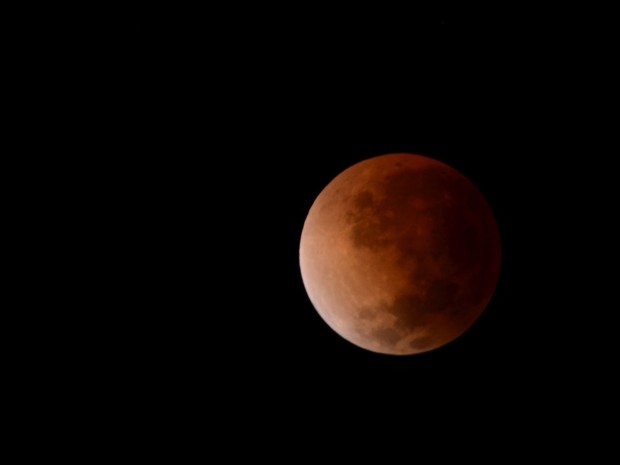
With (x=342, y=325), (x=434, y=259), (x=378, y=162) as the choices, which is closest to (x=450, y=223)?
(x=434, y=259)

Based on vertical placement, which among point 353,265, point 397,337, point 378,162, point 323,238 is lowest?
point 397,337

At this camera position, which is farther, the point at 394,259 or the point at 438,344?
the point at 438,344

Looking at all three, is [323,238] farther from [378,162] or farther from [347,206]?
[378,162]

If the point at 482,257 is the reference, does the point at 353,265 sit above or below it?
below

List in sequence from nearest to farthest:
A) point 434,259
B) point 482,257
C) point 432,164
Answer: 1. point 434,259
2. point 482,257
3. point 432,164

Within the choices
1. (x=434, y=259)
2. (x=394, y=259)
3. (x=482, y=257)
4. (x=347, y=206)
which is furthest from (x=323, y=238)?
(x=482, y=257)

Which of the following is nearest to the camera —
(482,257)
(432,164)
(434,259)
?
(434,259)
